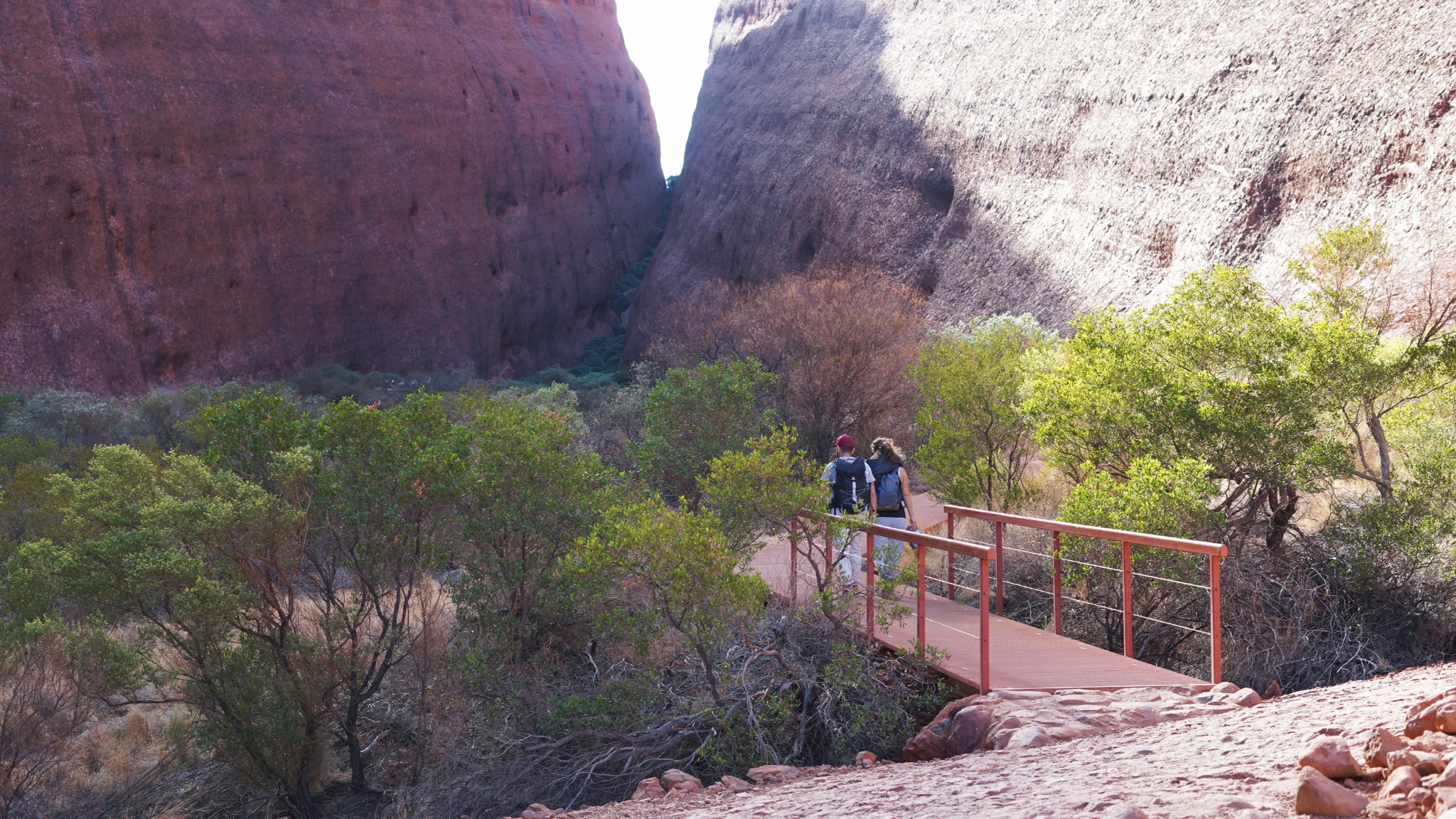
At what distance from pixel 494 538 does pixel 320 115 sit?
24.8 meters

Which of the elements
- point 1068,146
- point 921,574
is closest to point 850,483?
point 921,574

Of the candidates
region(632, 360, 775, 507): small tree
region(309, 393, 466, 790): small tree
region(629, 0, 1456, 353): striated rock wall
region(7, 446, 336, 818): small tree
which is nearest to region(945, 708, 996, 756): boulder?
region(309, 393, 466, 790): small tree

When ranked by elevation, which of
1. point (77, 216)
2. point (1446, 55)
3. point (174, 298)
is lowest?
point (174, 298)

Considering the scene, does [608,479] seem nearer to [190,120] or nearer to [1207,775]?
[1207,775]

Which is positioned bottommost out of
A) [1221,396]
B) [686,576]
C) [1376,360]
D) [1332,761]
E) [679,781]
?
[679,781]

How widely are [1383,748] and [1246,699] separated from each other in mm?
2365

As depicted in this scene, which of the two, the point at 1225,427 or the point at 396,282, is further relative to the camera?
the point at 396,282

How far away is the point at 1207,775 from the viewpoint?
378 cm

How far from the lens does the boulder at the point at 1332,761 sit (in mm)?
3371

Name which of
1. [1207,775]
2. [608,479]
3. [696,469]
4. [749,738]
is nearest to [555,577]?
[608,479]

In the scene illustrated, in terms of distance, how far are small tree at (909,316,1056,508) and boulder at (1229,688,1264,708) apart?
663cm

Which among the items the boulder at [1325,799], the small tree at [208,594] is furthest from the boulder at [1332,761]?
the small tree at [208,594]

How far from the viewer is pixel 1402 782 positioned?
122 inches

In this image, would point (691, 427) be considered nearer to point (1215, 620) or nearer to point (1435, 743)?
point (1215, 620)
